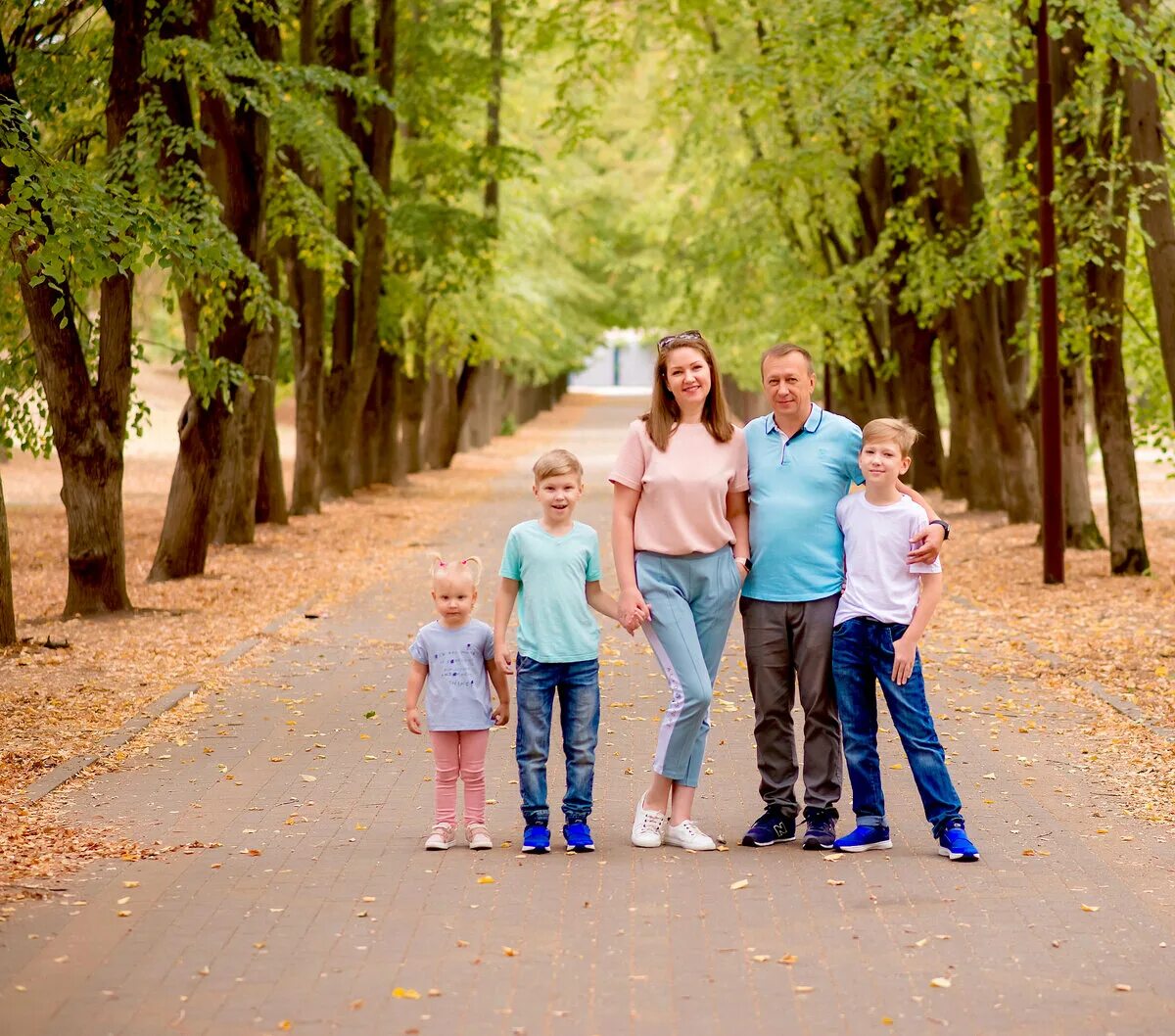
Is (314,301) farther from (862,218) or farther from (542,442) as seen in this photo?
(542,442)

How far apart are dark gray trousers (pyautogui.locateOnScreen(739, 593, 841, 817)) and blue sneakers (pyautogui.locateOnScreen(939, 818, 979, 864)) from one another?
17.4 inches

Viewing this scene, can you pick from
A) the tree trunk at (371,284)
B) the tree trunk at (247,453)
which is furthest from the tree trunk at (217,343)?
the tree trunk at (371,284)

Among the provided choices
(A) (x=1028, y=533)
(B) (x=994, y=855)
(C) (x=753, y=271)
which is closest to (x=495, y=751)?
(B) (x=994, y=855)

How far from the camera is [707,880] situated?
21.1 feet

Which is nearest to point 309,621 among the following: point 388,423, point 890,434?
point 890,434

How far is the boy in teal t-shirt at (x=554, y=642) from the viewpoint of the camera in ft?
22.3

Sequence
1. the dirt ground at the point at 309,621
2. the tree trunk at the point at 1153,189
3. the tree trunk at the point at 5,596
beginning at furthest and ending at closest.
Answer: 1. the tree trunk at the point at 1153,189
2. the tree trunk at the point at 5,596
3. the dirt ground at the point at 309,621

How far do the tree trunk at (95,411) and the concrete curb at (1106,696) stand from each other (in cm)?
692

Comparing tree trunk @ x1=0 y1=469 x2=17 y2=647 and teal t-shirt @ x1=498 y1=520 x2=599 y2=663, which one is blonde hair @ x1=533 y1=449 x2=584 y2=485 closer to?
teal t-shirt @ x1=498 y1=520 x2=599 y2=663

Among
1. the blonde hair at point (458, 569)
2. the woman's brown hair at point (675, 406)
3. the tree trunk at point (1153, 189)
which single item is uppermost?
the tree trunk at point (1153, 189)

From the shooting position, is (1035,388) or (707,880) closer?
(707,880)

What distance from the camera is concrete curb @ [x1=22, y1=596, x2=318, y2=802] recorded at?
8.03 metres

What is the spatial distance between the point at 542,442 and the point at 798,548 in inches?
2034

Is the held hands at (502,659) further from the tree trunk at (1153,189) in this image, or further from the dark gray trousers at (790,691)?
the tree trunk at (1153,189)
